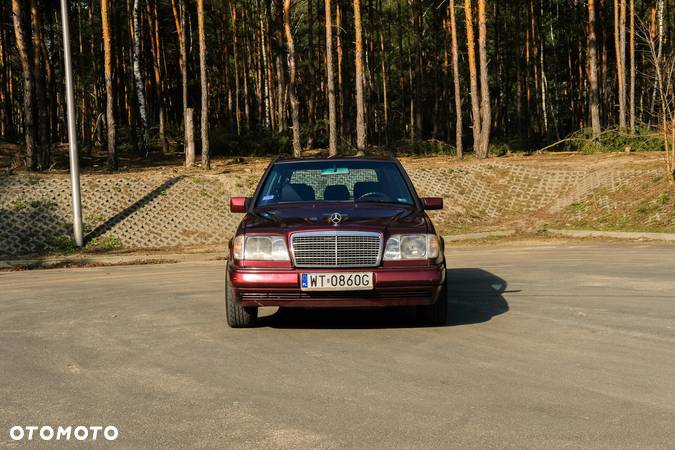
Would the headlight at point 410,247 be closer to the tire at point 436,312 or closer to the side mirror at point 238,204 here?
the tire at point 436,312

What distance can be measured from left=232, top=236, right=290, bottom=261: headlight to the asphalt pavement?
2.53 feet

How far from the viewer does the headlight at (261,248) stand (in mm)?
8172

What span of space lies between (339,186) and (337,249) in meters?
1.46

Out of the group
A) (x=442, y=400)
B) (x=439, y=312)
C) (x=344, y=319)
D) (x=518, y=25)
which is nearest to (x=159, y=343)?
(x=344, y=319)

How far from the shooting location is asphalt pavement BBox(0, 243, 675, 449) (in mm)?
5180

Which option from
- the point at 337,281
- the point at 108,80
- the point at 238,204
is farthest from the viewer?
the point at 108,80

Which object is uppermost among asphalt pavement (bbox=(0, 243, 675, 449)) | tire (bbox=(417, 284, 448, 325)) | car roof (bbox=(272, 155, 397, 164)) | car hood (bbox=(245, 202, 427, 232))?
car roof (bbox=(272, 155, 397, 164))

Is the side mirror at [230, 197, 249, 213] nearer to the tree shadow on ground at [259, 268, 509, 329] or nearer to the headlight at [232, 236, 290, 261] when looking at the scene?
the headlight at [232, 236, 290, 261]

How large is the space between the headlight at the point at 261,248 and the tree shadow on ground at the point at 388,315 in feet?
3.51

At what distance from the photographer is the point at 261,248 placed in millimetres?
8234

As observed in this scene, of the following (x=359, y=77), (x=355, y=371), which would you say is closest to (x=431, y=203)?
(x=355, y=371)

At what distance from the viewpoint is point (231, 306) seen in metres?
8.74

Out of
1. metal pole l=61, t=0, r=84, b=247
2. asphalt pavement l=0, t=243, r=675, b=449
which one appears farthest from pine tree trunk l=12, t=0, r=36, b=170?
asphalt pavement l=0, t=243, r=675, b=449

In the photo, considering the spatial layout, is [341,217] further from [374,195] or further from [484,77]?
[484,77]
